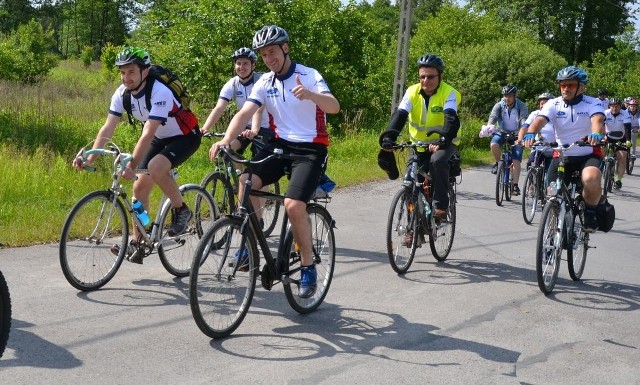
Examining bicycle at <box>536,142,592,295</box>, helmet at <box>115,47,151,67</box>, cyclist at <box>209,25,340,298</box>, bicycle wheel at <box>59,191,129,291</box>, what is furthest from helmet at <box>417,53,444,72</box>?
bicycle wheel at <box>59,191,129,291</box>

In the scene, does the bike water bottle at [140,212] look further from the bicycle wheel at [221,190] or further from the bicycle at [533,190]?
the bicycle at [533,190]

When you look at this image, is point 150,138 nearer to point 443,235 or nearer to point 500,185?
point 443,235

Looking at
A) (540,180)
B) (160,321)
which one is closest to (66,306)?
(160,321)

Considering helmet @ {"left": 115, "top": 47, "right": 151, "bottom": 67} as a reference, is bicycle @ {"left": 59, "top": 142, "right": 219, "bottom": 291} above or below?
below

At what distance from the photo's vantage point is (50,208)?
10.5 metres

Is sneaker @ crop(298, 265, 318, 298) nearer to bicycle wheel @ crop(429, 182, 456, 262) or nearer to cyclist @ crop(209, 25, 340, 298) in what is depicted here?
cyclist @ crop(209, 25, 340, 298)

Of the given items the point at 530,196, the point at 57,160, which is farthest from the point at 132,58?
the point at 530,196

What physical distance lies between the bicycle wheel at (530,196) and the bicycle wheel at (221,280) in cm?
705

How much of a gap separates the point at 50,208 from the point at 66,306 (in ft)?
14.1

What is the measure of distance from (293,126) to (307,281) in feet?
3.71

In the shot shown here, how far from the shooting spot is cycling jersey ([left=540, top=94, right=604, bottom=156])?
8481mm

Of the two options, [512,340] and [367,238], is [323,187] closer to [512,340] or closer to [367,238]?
[512,340]

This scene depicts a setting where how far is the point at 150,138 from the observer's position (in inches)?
270

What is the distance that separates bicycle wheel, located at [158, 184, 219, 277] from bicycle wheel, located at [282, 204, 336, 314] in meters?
1.18
